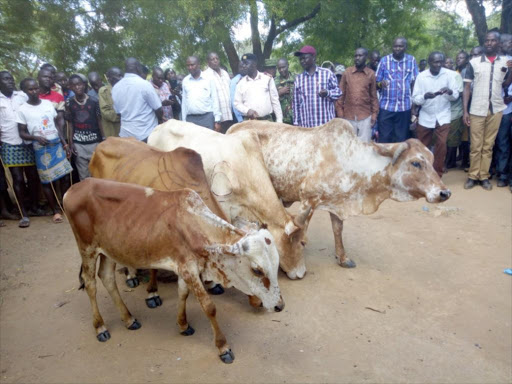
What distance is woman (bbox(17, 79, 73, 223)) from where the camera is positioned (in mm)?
5855

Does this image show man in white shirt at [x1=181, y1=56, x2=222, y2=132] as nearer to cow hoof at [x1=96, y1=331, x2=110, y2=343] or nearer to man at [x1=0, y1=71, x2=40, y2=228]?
man at [x1=0, y1=71, x2=40, y2=228]

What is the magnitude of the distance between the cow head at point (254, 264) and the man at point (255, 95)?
12.6 feet

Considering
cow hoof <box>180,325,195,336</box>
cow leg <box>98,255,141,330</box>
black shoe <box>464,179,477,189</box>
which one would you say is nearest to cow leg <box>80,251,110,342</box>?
cow leg <box>98,255,141,330</box>

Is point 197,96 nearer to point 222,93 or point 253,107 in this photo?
point 222,93

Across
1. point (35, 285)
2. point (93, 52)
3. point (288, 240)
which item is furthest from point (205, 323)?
point (93, 52)

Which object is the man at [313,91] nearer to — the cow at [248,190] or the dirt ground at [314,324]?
the dirt ground at [314,324]

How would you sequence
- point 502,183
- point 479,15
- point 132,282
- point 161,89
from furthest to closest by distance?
1. point 479,15
2. point 161,89
3. point 502,183
4. point 132,282

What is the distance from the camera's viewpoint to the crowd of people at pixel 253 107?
5988mm

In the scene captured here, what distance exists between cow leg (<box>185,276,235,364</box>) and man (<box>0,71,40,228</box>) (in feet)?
14.7

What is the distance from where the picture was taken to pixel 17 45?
1219cm

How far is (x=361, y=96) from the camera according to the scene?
22.1 ft

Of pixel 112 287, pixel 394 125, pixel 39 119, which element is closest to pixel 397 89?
pixel 394 125

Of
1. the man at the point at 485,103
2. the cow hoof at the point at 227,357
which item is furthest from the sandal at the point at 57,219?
the man at the point at 485,103

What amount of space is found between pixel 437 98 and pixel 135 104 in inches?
205
